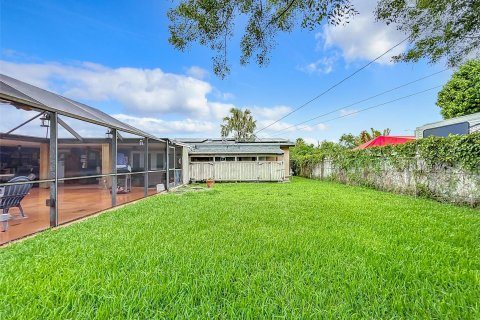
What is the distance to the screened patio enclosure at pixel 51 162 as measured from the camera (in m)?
4.27

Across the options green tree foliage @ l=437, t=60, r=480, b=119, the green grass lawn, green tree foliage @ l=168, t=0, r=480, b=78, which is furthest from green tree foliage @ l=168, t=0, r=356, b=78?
green tree foliage @ l=437, t=60, r=480, b=119

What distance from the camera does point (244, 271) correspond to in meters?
2.62

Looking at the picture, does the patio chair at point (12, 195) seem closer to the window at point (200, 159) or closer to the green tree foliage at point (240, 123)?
the window at point (200, 159)

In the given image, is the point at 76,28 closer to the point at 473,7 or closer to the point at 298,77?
the point at 473,7

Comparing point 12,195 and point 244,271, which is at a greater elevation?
point 12,195

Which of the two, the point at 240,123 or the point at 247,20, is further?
the point at 240,123

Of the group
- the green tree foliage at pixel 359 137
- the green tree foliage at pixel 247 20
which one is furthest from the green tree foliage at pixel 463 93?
the green tree foliage at pixel 247 20

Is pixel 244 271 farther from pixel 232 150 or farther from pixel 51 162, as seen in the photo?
pixel 232 150

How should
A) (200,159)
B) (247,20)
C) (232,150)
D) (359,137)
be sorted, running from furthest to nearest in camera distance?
(359,137) → (200,159) → (232,150) → (247,20)

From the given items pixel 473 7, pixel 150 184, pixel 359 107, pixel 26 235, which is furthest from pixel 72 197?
pixel 359 107

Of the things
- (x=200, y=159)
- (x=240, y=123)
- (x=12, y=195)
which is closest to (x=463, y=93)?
(x=200, y=159)

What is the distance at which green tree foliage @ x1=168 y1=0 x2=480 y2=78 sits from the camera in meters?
4.26

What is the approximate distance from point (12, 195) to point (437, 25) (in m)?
8.54

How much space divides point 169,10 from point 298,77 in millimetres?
14322
